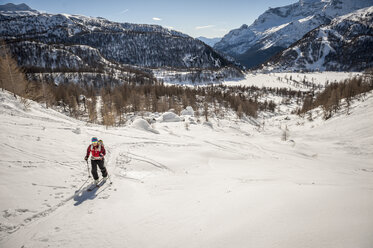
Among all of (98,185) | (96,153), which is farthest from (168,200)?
(96,153)

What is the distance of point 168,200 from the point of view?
22.9 ft

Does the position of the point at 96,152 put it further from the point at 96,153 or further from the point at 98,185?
the point at 98,185

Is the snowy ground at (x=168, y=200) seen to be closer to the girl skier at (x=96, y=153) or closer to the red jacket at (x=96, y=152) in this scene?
the girl skier at (x=96, y=153)

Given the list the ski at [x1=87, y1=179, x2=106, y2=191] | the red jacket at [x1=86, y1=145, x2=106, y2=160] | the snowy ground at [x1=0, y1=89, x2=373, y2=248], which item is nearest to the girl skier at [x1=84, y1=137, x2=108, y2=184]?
the red jacket at [x1=86, y1=145, x2=106, y2=160]

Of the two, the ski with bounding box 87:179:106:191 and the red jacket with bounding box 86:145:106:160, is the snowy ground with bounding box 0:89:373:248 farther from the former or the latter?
the red jacket with bounding box 86:145:106:160

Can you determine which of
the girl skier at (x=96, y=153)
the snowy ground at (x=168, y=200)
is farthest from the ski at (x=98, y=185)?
the snowy ground at (x=168, y=200)

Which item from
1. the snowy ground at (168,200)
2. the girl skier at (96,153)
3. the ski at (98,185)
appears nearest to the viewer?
the snowy ground at (168,200)

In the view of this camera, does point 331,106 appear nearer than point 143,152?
No

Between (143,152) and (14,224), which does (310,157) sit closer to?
(143,152)

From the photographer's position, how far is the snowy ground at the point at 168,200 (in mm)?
4695

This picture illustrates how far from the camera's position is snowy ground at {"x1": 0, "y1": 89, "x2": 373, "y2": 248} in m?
4.70

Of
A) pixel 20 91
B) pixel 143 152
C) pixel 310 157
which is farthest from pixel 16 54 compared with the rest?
pixel 310 157

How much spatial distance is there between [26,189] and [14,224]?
163 cm

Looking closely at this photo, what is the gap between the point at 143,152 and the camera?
1263 cm
